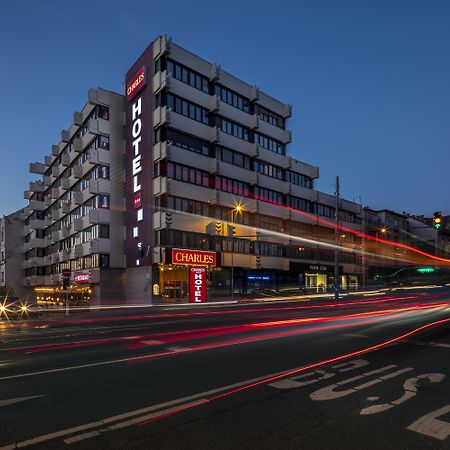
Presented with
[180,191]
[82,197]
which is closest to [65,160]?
[82,197]

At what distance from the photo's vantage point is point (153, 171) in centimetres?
4441

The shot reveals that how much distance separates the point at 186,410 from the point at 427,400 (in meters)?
3.68

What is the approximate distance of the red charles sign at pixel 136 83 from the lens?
45969mm

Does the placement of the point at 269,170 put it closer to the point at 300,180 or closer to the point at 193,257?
the point at 300,180

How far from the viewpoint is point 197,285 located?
42.5m

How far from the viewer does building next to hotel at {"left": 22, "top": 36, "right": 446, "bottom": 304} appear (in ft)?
144

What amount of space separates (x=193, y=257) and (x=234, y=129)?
17371mm

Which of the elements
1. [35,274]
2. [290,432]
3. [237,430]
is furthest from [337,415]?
[35,274]

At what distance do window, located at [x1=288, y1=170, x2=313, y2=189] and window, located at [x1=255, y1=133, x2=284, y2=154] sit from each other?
146 inches

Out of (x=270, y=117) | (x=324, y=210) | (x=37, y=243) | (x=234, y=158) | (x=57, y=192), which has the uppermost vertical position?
(x=270, y=117)

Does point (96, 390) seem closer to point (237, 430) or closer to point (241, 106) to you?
point (237, 430)

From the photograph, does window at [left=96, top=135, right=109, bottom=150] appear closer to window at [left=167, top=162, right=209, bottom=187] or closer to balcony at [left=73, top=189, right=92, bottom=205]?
balcony at [left=73, top=189, right=92, bottom=205]

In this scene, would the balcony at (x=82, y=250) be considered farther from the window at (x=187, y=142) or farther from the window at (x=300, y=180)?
the window at (x=300, y=180)

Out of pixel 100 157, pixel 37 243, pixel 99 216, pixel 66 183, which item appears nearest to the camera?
pixel 99 216
